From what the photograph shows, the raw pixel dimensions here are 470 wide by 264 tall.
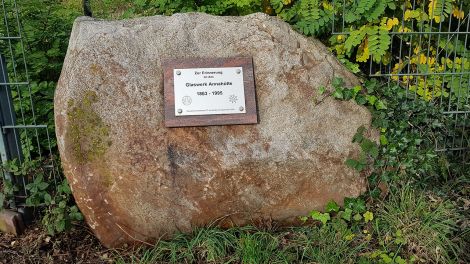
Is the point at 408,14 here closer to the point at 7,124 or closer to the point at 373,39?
the point at 373,39

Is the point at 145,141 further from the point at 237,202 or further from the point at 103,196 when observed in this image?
the point at 237,202

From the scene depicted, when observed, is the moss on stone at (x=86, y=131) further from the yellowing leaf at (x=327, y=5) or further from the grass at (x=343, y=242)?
the yellowing leaf at (x=327, y=5)

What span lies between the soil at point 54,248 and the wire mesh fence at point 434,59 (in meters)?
2.58

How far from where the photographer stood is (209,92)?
344cm

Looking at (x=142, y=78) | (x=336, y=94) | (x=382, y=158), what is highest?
(x=142, y=78)

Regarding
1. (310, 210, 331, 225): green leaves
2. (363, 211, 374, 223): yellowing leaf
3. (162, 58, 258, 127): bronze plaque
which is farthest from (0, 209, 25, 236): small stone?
(363, 211, 374, 223): yellowing leaf

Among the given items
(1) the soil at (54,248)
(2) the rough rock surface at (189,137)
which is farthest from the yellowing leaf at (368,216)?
(1) the soil at (54,248)

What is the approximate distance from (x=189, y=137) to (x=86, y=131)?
2.23 ft

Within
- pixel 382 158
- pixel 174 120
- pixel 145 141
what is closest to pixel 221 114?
pixel 174 120

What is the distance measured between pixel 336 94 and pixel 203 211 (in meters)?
1.25

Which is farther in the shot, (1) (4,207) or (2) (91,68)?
(1) (4,207)

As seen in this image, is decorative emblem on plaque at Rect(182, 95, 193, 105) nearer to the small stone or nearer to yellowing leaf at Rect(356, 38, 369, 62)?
the small stone

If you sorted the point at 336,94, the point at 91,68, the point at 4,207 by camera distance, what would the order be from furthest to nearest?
the point at 4,207 < the point at 336,94 < the point at 91,68

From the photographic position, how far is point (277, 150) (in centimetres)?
340
